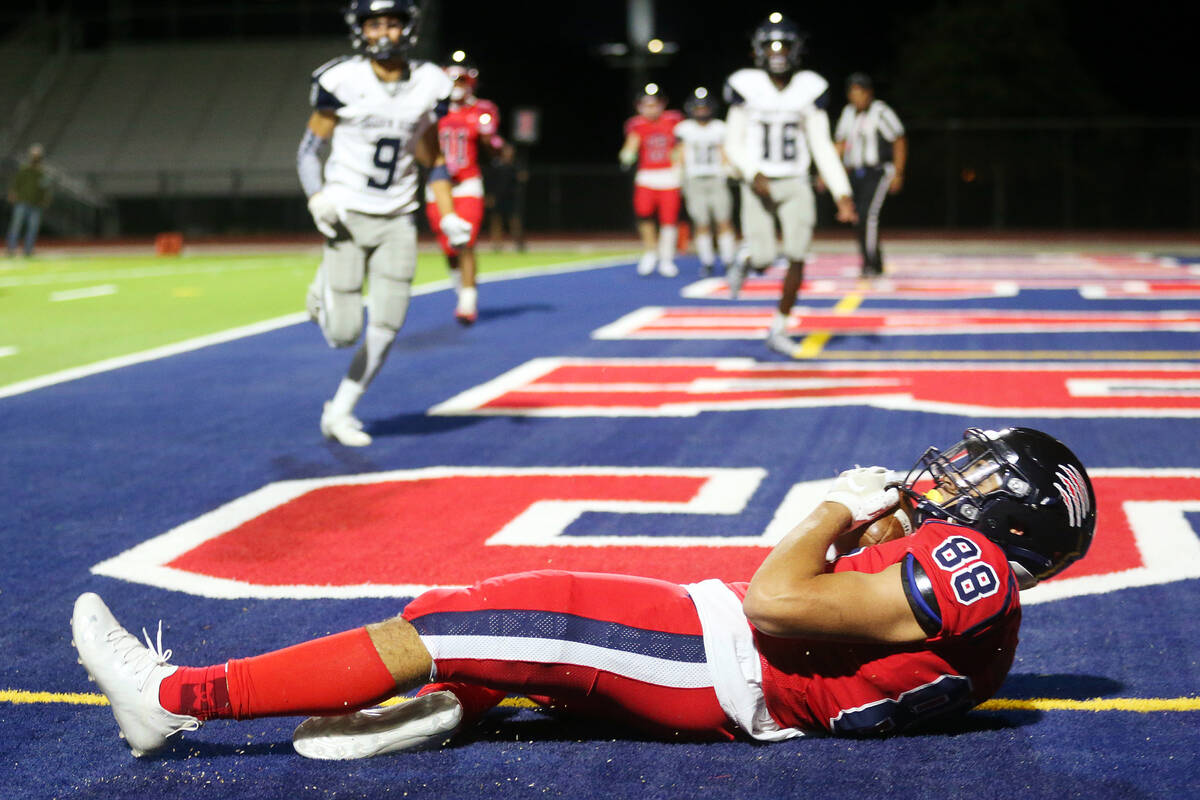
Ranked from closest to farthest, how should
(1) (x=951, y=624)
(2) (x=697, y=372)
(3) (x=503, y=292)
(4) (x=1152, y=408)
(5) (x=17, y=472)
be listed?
(1) (x=951, y=624), (5) (x=17, y=472), (4) (x=1152, y=408), (2) (x=697, y=372), (3) (x=503, y=292)

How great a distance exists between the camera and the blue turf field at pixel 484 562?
3.10m

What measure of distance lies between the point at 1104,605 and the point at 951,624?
162cm

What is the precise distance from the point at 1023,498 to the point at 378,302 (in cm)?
438

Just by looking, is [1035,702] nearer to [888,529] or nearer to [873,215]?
[888,529]

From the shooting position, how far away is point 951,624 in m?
2.92

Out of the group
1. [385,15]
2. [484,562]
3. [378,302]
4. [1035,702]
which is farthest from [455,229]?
[1035,702]

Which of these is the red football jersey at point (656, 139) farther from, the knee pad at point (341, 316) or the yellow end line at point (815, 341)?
the knee pad at point (341, 316)

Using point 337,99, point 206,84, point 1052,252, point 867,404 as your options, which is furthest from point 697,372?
point 206,84

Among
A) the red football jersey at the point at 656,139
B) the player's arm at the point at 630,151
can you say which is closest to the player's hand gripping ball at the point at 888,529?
the player's arm at the point at 630,151

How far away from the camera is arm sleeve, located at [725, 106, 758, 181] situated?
9.78m

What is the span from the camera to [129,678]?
3.09 meters

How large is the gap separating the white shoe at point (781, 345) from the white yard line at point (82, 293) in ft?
28.1

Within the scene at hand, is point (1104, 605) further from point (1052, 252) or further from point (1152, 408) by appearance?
point (1052, 252)

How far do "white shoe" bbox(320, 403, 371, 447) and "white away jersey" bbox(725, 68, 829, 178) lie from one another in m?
3.90
